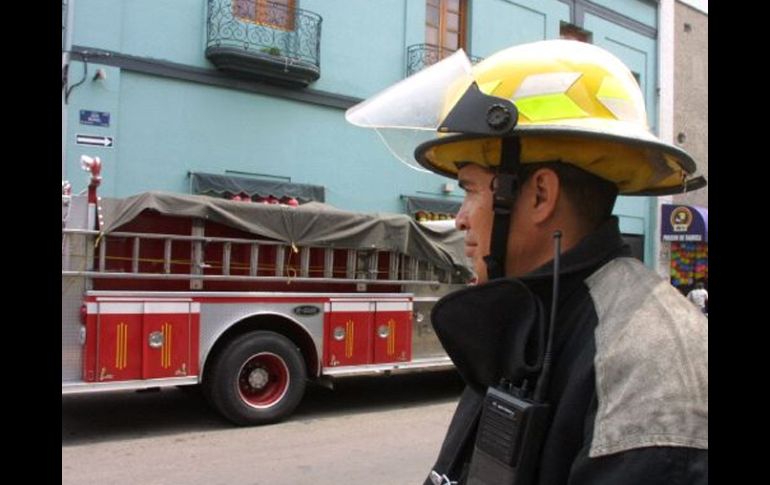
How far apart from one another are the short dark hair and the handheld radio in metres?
0.19

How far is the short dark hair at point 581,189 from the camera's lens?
1.53 meters

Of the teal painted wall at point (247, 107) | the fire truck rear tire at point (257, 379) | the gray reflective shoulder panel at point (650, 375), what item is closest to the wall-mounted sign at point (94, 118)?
the teal painted wall at point (247, 107)

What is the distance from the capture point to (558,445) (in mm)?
1207

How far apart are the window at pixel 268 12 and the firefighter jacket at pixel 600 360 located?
1295 cm

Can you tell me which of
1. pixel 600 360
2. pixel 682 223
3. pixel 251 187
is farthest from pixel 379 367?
pixel 682 223

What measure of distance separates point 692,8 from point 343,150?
1424 centimetres

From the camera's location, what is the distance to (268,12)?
1384cm

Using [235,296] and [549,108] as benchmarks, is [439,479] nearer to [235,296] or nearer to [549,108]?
[549,108]

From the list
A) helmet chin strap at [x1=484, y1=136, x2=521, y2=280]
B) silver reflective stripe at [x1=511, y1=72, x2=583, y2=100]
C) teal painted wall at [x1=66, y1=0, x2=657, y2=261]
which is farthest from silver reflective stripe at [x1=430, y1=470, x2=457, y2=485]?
teal painted wall at [x1=66, y1=0, x2=657, y2=261]

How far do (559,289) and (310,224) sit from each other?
686cm

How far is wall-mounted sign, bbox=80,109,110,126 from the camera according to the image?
1189cm

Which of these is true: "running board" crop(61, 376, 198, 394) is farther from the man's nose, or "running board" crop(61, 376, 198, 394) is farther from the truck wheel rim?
the man's nose

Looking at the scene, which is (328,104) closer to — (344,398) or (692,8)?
(344,398)
